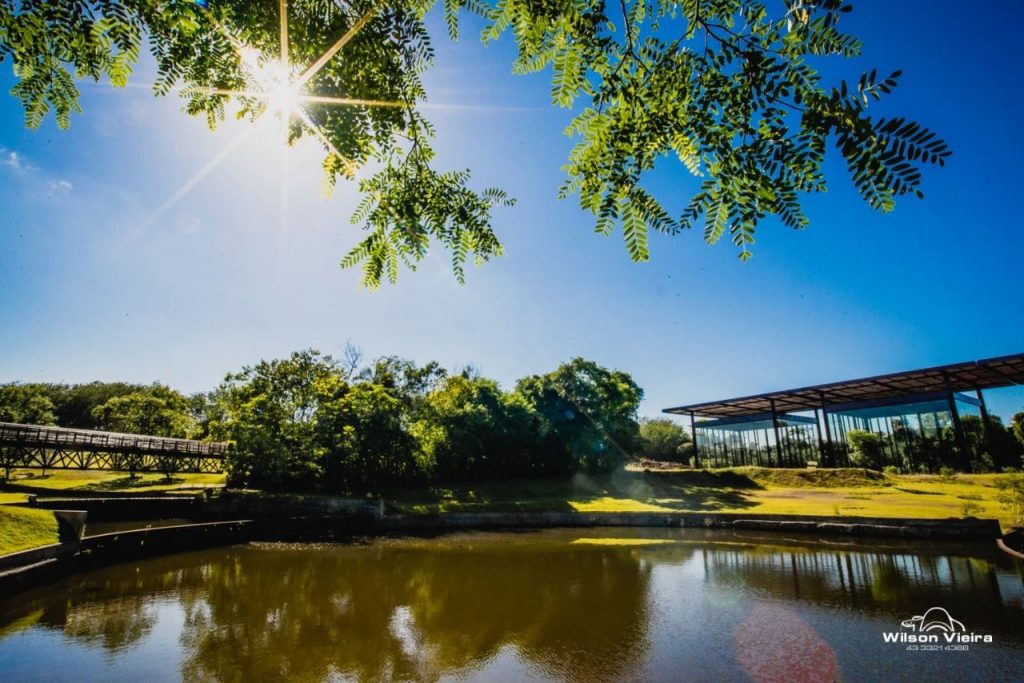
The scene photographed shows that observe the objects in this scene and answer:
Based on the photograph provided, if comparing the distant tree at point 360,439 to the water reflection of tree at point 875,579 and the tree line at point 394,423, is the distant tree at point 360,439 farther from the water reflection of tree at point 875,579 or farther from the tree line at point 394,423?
the water reflection of tree at point 875,579

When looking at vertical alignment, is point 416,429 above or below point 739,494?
above

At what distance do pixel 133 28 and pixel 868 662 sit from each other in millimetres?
10986

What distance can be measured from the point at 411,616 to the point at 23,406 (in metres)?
61.4

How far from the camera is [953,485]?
72.3 feet

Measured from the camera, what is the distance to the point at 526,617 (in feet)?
26.6

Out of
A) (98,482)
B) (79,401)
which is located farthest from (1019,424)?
(79,401)

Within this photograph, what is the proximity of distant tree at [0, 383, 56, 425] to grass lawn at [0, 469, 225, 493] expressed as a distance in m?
15.0

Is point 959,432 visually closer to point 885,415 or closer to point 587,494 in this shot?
point 885,415

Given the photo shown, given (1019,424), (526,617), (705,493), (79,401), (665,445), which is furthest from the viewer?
(79,401)

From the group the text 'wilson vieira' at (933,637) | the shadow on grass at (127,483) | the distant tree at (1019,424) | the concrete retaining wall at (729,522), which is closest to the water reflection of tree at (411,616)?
the text 'wilson vieira' at (933,637)

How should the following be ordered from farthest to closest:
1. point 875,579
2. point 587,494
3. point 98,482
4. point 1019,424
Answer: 1. point 98,482
2. point 587,494
3. point 1019,424
4. point 875,579

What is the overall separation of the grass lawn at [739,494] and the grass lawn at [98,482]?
16.3 metres

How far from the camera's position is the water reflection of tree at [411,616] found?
6270 mm

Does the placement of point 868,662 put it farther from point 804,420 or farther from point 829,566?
point 804,420
